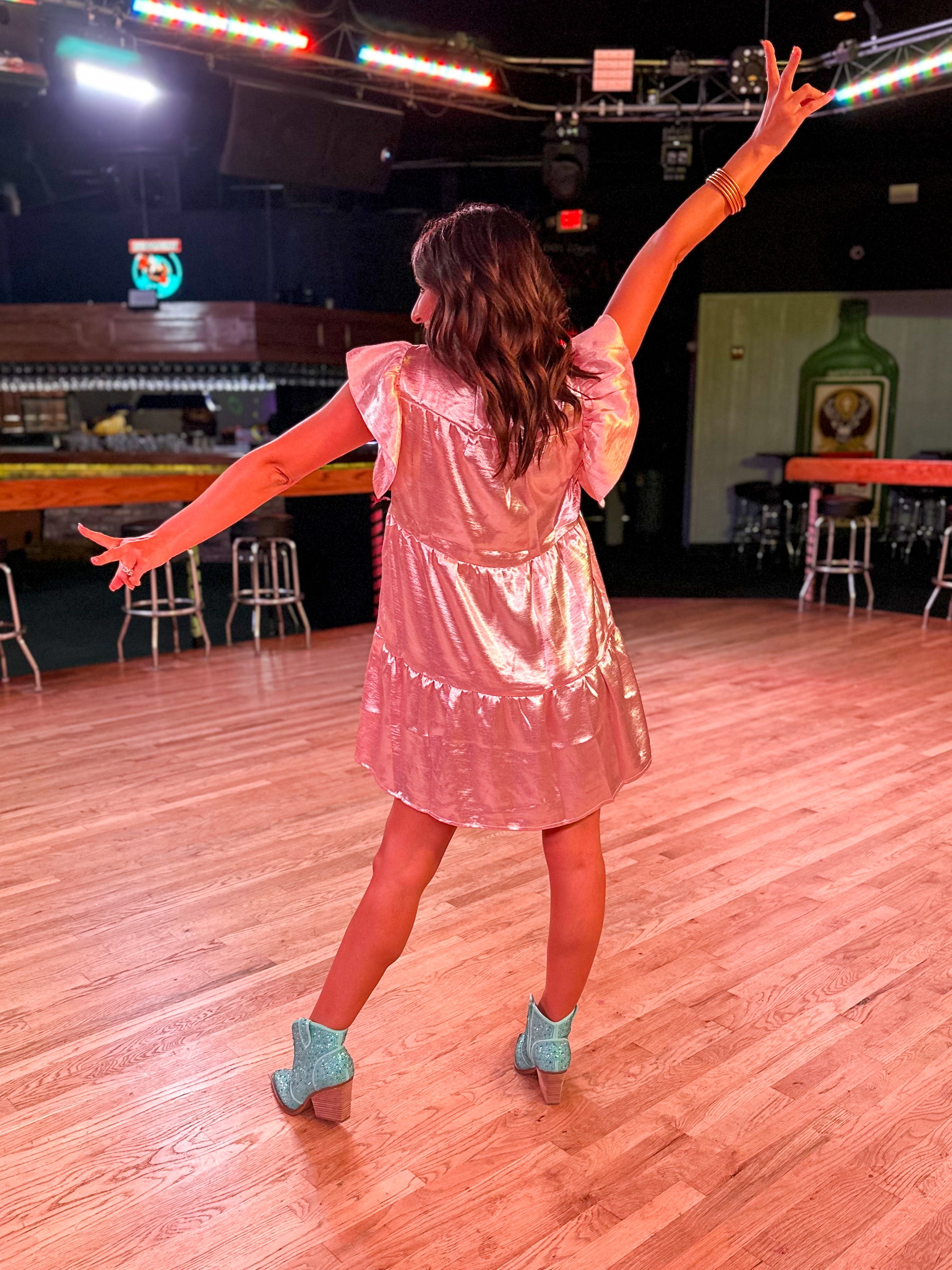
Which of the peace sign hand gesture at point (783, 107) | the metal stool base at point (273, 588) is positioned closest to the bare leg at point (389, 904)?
the peace sign hand gesture at point (783, 107)

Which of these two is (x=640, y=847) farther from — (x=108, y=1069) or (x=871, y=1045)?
(x=108, y=1069)

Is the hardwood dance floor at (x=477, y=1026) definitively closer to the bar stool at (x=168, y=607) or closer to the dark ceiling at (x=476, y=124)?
the bar stool at (x=168, y=607)

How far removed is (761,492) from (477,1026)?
8342mm

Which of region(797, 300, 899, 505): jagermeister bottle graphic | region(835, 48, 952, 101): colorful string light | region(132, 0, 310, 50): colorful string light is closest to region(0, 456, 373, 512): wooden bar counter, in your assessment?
region(132, 0, 310, 50): colorful string light

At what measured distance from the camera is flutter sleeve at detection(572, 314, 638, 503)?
1.57m

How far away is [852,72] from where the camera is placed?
7.26 metres

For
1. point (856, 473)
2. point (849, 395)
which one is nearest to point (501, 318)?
point (856, 473)

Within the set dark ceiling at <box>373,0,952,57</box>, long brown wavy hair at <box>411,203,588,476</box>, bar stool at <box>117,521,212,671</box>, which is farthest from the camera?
dark ceiling at <box>373,0,952,57</box>

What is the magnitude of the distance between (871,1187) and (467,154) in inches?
387

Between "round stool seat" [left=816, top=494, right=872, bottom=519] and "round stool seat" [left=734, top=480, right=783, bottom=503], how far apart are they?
283cm

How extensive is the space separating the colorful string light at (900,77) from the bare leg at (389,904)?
23.1 ft

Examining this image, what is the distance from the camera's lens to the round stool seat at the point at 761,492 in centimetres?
963

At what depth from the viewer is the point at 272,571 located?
20.1 feet

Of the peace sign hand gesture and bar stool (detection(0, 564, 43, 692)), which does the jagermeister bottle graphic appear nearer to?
bar stool (detection(0, 564, 43, 692))
